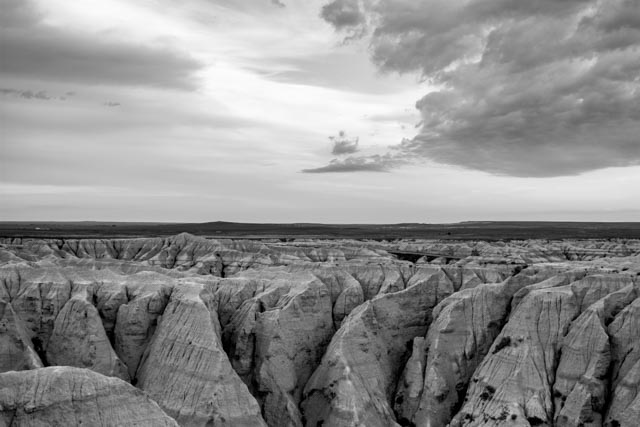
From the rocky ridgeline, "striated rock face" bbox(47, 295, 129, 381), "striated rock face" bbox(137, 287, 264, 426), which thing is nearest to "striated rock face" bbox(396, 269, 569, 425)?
the rocky ridgeline

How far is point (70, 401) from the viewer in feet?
83.5

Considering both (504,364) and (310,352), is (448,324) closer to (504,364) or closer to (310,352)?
(504,364)

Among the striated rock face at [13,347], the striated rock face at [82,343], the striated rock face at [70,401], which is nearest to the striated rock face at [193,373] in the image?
the striated rock face at [82,343]

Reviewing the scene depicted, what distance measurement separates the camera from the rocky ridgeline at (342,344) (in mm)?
41438

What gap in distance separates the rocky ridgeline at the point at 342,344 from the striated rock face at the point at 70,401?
10.4 m

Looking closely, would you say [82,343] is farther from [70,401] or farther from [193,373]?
[70,401]

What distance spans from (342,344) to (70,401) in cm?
2516

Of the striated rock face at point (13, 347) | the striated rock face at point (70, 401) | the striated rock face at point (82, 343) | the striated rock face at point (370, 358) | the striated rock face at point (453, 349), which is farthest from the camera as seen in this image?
the striated rock face at point (453, 349)

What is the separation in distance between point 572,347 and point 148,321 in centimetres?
3108

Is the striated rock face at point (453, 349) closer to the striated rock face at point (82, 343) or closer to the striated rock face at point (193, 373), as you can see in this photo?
the striated rock face at point (193, 373)

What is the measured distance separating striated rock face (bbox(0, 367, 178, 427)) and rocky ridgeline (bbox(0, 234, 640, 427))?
10363mm

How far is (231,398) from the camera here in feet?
130

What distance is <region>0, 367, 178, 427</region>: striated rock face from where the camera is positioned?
24.7 metres

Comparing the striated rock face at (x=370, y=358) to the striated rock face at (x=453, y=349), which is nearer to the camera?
the striated rock face at (x=370, y=358)
